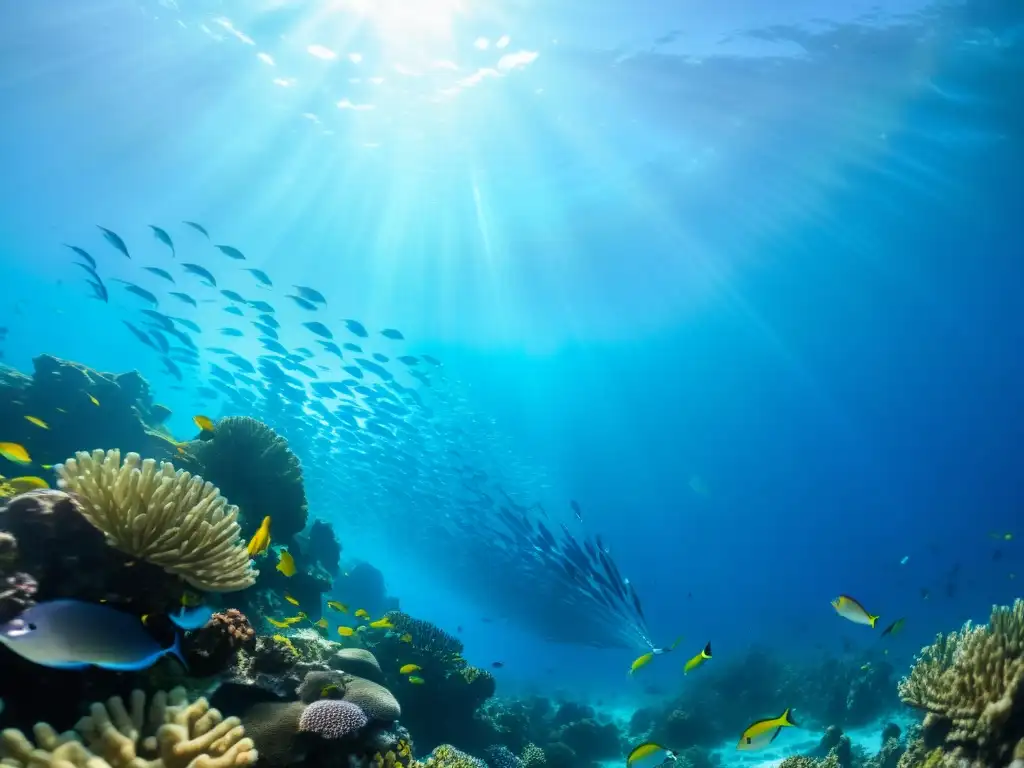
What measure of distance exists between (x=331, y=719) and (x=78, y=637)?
220 cm

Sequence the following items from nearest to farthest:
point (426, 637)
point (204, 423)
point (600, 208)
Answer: point (204, 423), point (426, 637), point (600, 208)

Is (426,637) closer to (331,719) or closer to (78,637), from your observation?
(331,719)

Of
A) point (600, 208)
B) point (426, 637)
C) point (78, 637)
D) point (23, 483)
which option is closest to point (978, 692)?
point (78, 637)

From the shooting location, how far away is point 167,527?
11.3 feet

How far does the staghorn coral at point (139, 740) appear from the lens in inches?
87.5

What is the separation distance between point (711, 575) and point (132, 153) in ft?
265

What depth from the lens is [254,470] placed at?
949cm

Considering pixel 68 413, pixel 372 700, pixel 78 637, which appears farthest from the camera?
pixel 68 413

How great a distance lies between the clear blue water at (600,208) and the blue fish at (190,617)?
Result: 2137cm

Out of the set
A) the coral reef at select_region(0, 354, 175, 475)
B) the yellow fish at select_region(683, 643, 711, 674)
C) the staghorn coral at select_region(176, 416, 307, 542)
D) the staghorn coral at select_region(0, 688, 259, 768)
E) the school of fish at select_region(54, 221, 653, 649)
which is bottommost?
the staghorn coral at select_region(0, 688, 259, 768)

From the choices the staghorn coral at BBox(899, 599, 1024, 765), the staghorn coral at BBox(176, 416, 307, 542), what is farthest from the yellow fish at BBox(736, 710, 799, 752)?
the staghorn coral at BBox(176, 416, 307, 542)

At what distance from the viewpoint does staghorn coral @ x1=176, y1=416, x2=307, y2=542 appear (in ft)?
30.7

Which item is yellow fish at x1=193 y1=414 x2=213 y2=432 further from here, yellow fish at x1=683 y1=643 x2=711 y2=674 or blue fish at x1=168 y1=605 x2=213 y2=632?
yellow fish at x1=683 y1=643 x2=711 y2=674

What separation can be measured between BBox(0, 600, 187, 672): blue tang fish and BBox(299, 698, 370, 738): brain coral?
1.75 m
